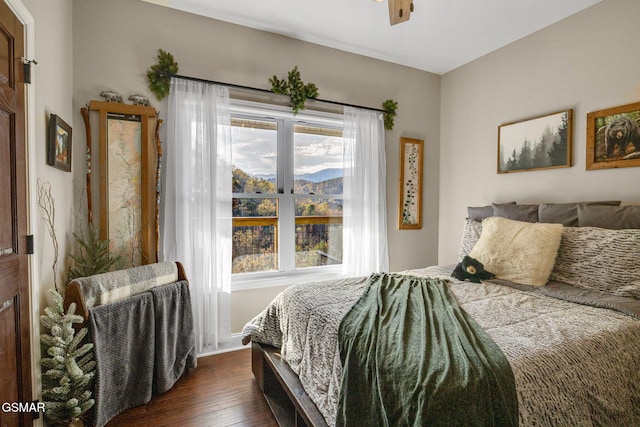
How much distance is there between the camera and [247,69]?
8.89 feet

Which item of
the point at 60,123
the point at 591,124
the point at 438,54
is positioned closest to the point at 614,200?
the point at 591,124

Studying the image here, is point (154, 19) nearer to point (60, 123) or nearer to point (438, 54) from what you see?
point (60, 123)

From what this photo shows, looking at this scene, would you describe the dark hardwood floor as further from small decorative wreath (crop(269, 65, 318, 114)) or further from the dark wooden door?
small decorative wreath (crop(269, 65, 318, 114))

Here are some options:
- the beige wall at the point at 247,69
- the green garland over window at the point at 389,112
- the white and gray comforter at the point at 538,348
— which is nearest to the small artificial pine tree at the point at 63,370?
the white and gray comforter at the point at 538,348

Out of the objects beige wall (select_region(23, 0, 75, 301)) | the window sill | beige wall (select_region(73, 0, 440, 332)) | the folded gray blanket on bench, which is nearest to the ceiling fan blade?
beige wall (select_region(73, 0, 440, 332))

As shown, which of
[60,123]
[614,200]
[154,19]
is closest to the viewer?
[60,123]

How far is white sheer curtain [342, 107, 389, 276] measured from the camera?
3119 millimetres

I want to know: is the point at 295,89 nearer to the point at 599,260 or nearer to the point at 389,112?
the point at 389,112

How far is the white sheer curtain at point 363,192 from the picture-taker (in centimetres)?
312

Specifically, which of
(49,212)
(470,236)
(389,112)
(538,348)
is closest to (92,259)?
(49,212)

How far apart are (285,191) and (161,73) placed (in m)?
1.41

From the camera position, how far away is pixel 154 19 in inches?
94.3

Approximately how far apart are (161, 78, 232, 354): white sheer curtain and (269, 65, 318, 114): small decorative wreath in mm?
499

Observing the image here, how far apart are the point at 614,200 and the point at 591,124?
1.99ft
